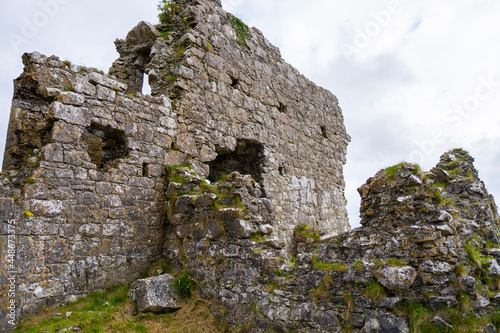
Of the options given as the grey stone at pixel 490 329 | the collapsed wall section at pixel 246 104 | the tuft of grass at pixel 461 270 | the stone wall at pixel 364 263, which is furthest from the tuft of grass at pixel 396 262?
the collapsed wall section at pixel 246 104

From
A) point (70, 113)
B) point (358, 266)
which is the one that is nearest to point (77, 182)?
point (70, 113)

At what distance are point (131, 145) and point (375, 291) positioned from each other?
4875mm

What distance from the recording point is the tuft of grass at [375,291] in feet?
13.1

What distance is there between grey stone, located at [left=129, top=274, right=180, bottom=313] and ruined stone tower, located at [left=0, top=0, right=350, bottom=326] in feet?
2.89

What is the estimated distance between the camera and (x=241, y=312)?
5.10 meters

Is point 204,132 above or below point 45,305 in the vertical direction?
above

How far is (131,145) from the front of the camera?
22.2 feet

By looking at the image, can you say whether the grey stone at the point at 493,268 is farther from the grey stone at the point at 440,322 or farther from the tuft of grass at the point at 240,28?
the tuft of grass at the point at 240,28

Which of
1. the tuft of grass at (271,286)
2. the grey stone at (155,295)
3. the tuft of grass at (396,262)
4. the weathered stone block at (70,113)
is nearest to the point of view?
the tuft of grass at (396,262)

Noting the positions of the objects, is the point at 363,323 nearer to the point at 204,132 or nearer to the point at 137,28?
the point at 204,132

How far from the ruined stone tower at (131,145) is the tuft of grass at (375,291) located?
243cm

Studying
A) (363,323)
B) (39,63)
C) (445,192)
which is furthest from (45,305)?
(445,192)

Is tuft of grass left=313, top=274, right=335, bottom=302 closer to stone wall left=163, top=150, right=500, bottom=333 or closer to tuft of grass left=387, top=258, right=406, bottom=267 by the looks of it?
Answer: stone wall left=163, top=150, right=500, bottom=333

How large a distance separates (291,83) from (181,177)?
594cm
